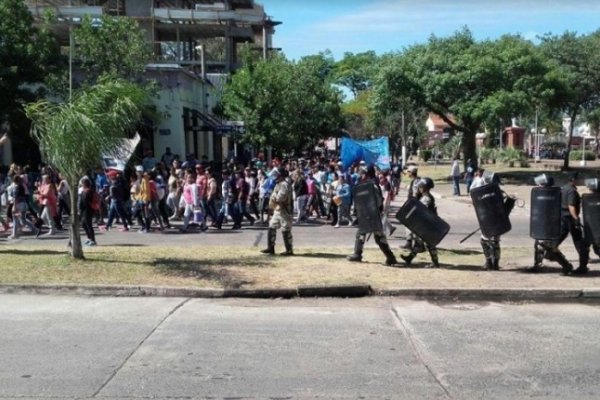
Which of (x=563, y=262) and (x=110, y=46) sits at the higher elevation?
(x=110, y=46)

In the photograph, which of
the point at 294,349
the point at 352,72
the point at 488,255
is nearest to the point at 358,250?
the point at 488,255

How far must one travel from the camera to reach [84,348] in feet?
22.3

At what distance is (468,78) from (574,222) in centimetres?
2416

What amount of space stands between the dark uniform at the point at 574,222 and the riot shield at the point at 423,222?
182cm

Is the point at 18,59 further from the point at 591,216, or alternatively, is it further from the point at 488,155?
the point at 488,155

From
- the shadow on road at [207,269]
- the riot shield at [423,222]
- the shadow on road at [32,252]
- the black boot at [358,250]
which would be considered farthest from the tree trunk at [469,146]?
the shadow on road at [32,252]

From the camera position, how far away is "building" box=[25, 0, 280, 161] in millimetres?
33562

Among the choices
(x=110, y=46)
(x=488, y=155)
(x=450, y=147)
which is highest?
(x=110, y=46)

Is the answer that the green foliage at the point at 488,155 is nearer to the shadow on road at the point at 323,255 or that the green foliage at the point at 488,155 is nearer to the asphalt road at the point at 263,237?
the asphalt road at the point at 263,237

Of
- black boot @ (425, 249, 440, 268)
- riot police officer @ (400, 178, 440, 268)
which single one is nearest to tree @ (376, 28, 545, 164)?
riot police officer @ (400, 178, 440, 268)

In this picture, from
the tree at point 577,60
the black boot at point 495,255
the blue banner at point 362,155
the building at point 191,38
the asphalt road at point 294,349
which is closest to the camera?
the asphalt road at point 294,349

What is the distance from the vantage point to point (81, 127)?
34.8ft

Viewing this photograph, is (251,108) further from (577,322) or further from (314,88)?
(577,322)

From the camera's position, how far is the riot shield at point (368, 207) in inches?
449
